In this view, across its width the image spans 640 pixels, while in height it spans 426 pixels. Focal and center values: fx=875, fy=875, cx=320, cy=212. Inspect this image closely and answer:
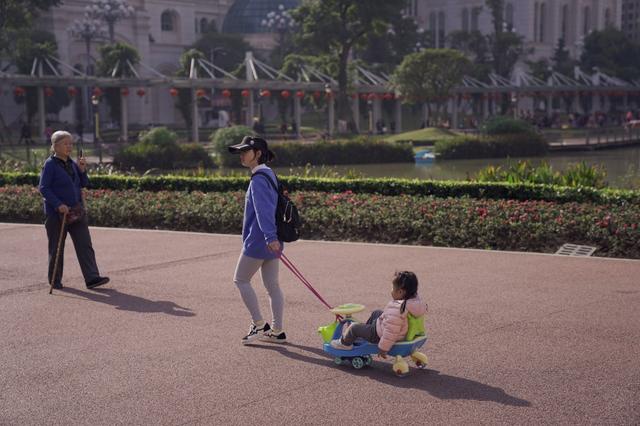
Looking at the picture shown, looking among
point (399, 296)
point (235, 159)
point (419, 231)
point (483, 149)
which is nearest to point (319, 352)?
point (399, 296)

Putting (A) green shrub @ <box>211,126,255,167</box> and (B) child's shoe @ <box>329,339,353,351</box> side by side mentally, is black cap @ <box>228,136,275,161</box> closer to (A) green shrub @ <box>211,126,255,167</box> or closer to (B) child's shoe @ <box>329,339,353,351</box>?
(B) child's shoe @ <box>329,339,353,351</box>

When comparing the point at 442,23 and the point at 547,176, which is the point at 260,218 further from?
the point at 442,23

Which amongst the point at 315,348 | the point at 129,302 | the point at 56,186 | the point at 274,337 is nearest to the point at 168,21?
the point at 56,186

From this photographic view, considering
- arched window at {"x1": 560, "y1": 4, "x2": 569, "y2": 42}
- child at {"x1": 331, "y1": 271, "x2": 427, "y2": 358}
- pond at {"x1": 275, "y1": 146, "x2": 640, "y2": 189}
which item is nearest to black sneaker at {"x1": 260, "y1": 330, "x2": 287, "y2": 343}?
child at {"x1": 331, "y1": 271, "x2": 427, "y2": 358}

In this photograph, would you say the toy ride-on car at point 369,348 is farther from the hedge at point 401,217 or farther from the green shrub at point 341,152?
the green shrub at point 341,152

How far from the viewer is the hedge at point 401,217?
11.1 meters

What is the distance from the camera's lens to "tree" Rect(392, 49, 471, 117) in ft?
160

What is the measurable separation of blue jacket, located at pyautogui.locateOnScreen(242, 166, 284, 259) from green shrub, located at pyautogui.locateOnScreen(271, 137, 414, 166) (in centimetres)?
2681

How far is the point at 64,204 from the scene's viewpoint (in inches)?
346

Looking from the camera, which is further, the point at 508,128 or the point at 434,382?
the point at 508,128

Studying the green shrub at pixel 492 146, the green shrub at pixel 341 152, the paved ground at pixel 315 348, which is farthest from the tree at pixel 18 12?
the paved ground at pixel 315 348

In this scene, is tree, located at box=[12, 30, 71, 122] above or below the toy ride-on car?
above

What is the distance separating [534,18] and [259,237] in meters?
92.7

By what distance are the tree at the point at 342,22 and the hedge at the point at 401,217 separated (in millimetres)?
34080
